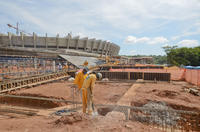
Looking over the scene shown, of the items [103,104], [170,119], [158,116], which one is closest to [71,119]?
[103,104]

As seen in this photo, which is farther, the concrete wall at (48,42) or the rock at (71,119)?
the concrete wall at (48,42)

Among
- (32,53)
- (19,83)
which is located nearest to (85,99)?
(19,83)

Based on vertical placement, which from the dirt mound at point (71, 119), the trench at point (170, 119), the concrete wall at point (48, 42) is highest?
the concrete wall at point (48, 42)

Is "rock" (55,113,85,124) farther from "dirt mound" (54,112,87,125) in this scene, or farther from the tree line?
the tree line

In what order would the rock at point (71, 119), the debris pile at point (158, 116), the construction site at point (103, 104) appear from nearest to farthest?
the rock at point (71, 119), the construction site at point (103, 104), the debris pile at point (158, 116)

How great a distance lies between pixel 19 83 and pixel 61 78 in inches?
226

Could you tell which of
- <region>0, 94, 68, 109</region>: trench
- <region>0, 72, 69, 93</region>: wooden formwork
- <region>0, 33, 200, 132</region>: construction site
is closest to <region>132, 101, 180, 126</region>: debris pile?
<region>0, 33, 200, 132</region>: construction site

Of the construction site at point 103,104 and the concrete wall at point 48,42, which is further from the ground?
the concrete wall at point 48,42

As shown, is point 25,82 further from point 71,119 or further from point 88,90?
point 71,119

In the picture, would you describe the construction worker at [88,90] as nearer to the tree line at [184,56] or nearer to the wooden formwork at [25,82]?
the wooden formwork at [25,82]

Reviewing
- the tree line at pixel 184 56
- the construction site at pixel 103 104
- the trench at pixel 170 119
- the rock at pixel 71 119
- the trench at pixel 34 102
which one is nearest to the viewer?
the rock at pixel 71 119

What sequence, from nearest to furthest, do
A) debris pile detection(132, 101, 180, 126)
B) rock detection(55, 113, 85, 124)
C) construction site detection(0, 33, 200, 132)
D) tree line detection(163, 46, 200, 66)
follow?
rock detection(55, 113, 85, 124), construction site detection(0, 33, 200, 132), debris pile detection(132, 101, 180, 126), tree line detection(163, 46, 200, 66)

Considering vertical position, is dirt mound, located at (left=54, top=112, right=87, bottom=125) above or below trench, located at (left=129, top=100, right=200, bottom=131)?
above

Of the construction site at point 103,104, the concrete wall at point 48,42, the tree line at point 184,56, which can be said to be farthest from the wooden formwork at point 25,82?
the tree line at point 184,56
